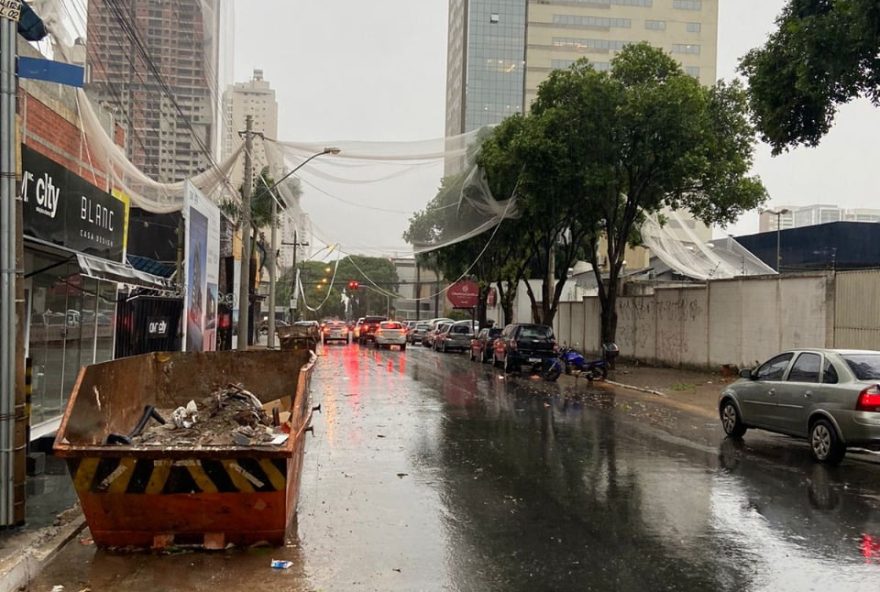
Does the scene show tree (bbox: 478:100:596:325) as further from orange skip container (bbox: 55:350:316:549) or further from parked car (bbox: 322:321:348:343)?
parked car (bbox: 322:321:348:343)

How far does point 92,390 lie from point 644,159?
19.2 meters

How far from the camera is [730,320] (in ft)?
74.6

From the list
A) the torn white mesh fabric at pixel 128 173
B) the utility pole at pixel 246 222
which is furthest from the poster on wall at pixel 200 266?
the utility pole at pixel 246 222

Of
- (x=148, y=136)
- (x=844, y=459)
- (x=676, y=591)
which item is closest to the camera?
(x=676, y=591)

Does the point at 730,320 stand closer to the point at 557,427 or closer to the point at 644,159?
the point at 644,159

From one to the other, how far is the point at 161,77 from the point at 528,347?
1419 centimetres

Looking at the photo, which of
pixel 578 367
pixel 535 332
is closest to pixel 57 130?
pixel 578 367

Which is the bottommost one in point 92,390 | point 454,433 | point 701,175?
point 454,433

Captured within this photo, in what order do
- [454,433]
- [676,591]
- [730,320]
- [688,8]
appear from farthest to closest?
[688,8]
[730,320]
[454,433]
[676,591]

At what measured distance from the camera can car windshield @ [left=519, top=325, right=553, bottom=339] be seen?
1000 inches

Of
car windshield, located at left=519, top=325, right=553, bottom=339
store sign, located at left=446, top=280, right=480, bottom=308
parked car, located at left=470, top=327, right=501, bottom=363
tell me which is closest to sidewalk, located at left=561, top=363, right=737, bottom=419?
car windshield, located at left=519, top=325, right=553, bottom=339

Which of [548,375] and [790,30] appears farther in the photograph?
[548,375]

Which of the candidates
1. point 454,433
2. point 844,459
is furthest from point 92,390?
point 844,459

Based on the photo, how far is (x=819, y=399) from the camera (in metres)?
10.1
